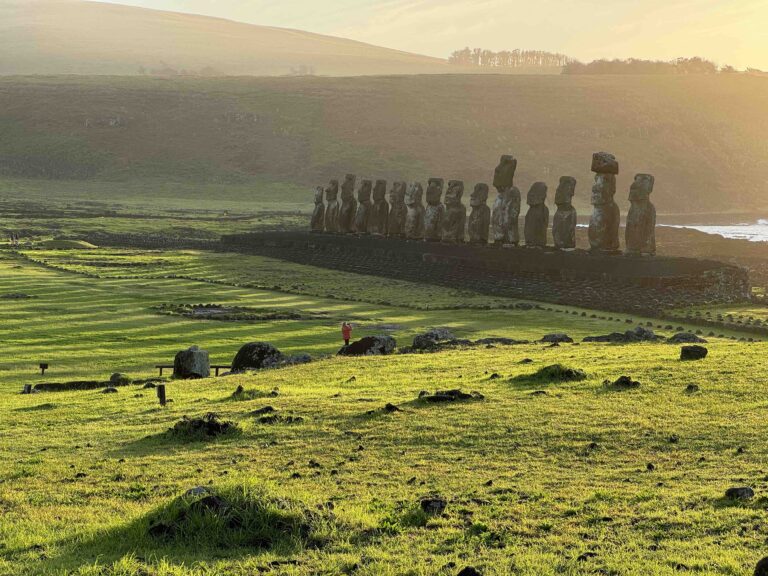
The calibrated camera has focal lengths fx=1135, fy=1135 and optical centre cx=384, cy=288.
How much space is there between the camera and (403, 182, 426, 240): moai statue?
69.3 meters

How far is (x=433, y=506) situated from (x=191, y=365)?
17.2m

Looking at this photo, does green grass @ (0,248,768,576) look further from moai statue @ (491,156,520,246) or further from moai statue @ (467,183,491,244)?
moai statue @ (467,183,491,244)

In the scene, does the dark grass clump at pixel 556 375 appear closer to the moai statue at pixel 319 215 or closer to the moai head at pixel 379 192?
the moai head at pixel 379 192

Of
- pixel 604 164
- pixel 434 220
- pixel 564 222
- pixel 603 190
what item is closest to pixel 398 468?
pixel 603 190

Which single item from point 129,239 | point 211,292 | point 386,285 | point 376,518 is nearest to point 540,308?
point 386,285

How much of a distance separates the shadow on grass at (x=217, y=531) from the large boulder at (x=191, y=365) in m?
17.1

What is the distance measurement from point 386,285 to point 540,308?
11.8 meters

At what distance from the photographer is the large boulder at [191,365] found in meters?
28.7

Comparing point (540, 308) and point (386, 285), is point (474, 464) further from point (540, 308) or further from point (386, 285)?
point (386, 285)

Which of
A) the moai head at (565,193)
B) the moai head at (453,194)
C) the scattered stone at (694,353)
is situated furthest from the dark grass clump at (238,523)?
the moai head at (453,194)

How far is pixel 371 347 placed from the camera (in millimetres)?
31062

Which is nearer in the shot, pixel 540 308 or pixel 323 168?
pixel 540 308

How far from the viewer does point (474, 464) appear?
15.2 m

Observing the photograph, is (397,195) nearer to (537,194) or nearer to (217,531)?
(537,194)
